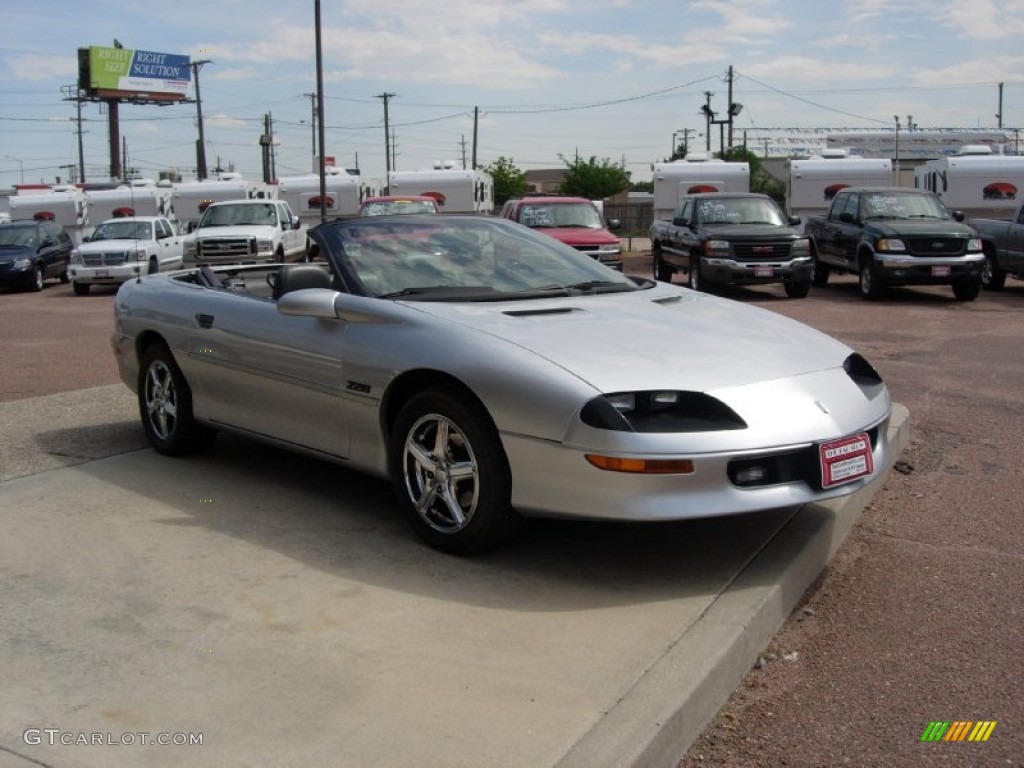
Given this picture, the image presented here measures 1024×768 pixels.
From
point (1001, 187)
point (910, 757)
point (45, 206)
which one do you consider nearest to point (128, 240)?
point (45, 206)

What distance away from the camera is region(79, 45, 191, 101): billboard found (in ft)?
271

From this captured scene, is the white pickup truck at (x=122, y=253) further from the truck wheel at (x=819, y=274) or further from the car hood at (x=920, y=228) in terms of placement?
the car hood at (x=920, y=228)

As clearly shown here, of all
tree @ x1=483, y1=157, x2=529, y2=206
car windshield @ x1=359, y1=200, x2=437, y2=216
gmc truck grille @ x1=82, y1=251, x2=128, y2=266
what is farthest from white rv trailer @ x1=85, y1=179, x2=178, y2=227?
tree @ x1=483, y1=157, x2=529, y2=206

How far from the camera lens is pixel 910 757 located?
10.6 feet

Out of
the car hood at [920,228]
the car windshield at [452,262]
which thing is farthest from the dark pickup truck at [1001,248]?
the car windshield at [452,262]

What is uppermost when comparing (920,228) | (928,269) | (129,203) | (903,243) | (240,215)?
(129,203)

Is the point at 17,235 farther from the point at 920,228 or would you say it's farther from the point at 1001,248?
the point at 1001,248

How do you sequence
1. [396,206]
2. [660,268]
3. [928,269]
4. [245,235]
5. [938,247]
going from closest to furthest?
[928,269] → [938,247] → [660,268] → [245,235] → [396,206]

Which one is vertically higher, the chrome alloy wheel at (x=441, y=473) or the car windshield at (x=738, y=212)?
the car windshield at (x=738, y=212)

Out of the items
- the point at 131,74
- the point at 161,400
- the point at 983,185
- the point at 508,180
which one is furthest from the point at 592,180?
the point at 161,400

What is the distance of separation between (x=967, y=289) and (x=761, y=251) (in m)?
3.08

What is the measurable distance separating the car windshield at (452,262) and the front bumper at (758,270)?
1186 cm

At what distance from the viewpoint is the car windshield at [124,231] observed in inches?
954

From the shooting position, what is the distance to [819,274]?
2044 cm
